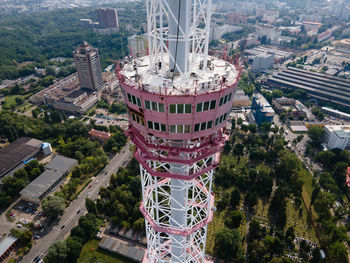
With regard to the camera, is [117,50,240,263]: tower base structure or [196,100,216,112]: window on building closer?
[117,50,240,263]: tower base structure

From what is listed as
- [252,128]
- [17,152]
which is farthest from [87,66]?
[252,128]

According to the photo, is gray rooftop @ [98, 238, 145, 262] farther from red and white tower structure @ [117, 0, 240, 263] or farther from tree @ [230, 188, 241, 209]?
red and white tower structure @ [117, 0, 240, 263]

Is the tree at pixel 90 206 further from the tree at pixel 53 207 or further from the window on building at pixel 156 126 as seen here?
the window on building at pixel 156 126

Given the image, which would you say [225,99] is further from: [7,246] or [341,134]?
[341,134]

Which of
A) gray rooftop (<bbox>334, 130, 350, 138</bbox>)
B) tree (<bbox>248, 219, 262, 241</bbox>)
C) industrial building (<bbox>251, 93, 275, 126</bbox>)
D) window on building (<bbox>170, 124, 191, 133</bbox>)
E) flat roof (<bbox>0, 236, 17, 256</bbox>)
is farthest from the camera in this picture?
industrial building (<bbox>251, 93, 275, 126</bbox>)

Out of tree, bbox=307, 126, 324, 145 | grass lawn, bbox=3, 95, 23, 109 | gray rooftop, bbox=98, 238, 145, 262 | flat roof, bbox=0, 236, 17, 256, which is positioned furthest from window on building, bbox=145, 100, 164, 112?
grass lawn, bbox=3, 95, 23, 109

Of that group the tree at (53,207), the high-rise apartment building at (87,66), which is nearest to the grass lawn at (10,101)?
the high-rise apartment building at (87,66)
